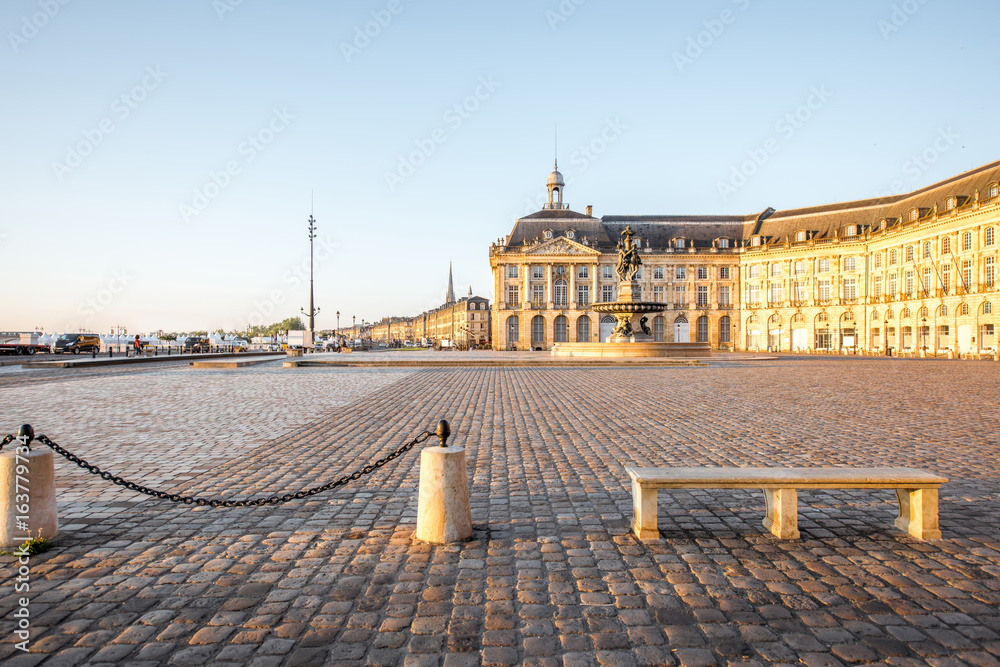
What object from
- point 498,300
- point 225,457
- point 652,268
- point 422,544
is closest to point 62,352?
point 498,300

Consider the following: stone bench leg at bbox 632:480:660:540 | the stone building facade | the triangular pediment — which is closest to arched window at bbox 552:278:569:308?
the stone building facade

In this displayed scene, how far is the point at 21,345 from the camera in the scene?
49.2 meters

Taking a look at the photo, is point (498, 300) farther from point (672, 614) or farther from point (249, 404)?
point (672, 614)

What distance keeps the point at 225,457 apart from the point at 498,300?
230 ft

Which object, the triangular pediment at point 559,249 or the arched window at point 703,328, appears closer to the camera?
the triangular pediment at point 559,249

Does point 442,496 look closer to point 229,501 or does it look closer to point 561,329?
point 229,501

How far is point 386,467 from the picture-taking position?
22.7 ft

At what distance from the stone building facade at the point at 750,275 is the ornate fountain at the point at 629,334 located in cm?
3152

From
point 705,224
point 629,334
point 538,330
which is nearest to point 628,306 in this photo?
point 629,334

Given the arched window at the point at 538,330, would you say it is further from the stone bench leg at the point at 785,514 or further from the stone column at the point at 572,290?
the stone bench leg at the point at 785,514

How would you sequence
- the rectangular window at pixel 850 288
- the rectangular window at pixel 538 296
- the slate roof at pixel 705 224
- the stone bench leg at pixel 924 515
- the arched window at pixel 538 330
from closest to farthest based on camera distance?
the stone bench leg at pixel 924 515
the rectangular window at pixel 850 288
the slate roof at pixel 705 224
the rectangular window at pixel 538 296
the arched window at pixel 538 330

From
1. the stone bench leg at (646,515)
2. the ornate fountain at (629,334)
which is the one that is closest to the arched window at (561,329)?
the ornate fountain at (629,334)

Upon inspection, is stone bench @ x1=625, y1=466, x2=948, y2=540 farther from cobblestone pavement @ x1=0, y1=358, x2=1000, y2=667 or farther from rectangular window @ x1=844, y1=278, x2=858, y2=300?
rectangular window @ x1=844, y1=278, x2=858, y2=300

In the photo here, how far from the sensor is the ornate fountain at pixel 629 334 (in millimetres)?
36000
